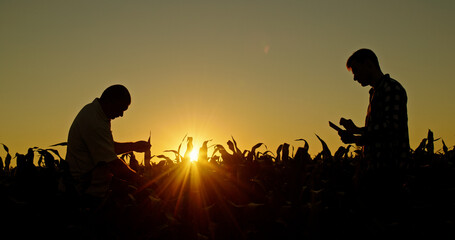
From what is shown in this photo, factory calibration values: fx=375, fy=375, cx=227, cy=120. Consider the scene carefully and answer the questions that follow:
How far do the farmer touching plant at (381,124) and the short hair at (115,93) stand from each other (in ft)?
8.86

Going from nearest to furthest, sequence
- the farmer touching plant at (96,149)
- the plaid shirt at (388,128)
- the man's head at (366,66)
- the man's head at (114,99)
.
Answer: the plaid shirt at (388,128)
the farmer touching plant at (96,149)
the man's head at (366,66)
the man's head at (114,99)

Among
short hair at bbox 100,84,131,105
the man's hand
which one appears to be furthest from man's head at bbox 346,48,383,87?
the man's hand

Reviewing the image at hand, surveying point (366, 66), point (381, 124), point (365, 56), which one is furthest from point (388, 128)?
point (365, 56)

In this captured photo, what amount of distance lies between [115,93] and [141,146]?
1.08 m

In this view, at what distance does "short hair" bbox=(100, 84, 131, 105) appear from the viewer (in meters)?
4.75

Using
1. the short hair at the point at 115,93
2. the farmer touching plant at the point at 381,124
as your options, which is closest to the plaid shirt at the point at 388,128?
the farmer touching plant at the point at 381,124

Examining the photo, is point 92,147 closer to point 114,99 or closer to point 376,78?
point 114,99

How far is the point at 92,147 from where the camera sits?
4.41m

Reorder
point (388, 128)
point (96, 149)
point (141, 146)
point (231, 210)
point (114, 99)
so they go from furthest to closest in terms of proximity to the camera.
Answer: point (141, 146) → point (114, 99) → point (96, 149) → point (388, 128) → point (231, 210)

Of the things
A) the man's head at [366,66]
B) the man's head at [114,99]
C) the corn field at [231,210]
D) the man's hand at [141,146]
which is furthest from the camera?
the man's hand at [141,146]

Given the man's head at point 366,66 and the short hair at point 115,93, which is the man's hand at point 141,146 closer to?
the short hair at point 115,93

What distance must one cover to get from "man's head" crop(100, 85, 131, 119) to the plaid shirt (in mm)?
2971

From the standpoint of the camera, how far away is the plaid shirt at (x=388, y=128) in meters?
4.11

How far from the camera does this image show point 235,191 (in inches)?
136
